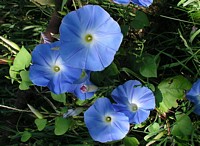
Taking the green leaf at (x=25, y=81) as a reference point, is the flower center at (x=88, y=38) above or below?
above

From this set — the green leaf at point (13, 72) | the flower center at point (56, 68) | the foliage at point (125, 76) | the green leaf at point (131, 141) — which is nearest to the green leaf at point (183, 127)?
the foliage at point (125, 76)

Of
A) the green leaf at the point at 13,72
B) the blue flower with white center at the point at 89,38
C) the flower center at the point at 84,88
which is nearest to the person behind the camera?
the blue flower with white center at the point at 89,38

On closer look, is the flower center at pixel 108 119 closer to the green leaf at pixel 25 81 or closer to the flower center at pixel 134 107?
the flower center at pixel 134 107

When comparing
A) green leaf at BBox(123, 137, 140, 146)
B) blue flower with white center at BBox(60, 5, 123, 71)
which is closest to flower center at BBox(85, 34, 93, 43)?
blue flower with white center at BBox(60, 5, 123, 71)

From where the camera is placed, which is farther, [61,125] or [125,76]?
[125,76]

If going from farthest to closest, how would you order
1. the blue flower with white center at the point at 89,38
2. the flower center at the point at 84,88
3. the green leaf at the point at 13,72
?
1. the green leaf at the point at 13,72
2. the flower center at the point at 84,88
3. the blue flower with white center at the point at 89,38

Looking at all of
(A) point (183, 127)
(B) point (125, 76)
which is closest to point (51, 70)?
(B) point (125, 76)

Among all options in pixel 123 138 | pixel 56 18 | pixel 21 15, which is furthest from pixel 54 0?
pixel 123 138

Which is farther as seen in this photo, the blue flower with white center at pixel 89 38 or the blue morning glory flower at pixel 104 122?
the blue morning glory flower at pixel 104 122

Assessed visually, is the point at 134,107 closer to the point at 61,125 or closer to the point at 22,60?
the point at 61,125
